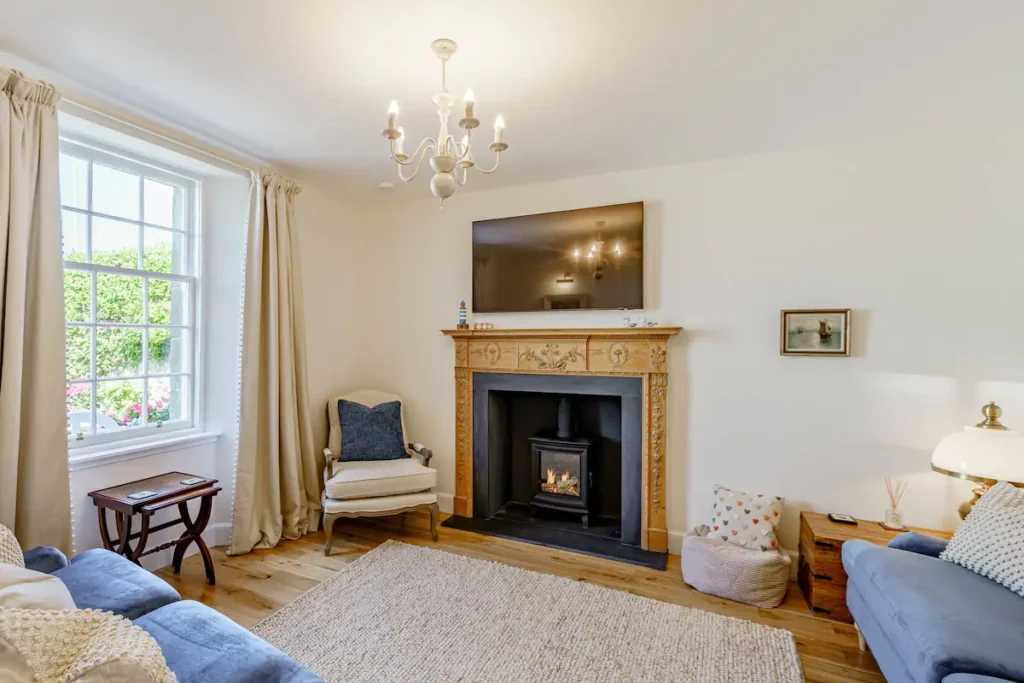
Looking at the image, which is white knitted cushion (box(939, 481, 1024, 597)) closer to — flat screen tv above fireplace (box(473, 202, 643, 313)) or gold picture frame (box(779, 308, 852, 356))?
gold picture frame (box(779, 308, 852, 356))

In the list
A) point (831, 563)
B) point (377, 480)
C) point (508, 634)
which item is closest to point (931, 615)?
A: point (831, 563)

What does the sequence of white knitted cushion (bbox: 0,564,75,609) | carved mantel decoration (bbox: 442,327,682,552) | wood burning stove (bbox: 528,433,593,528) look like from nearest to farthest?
white knitted cushion (bbox: 0,564,75,609), carved mantel decoration (bbox: 442,327,682,552), wood burning stove (bbox: 528,433,593,528)

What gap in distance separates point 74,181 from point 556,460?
3384mm

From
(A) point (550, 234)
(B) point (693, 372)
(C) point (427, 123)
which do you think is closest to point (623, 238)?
(A) point (550, 234)

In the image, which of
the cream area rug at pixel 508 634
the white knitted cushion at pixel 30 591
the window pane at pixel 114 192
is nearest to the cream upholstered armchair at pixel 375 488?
the cream area rug at pixel 508 634

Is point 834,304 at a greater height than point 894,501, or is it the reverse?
point 834,304

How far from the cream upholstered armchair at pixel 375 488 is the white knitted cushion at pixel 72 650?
80.3 inches

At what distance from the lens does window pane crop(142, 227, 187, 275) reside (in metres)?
2.95

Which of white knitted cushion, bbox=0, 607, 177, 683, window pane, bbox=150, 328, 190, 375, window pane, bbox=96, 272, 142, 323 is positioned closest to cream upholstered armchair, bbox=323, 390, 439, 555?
window pane, bbox=150, 328, 190, 375

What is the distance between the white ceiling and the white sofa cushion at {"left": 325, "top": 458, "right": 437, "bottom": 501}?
2086 mm

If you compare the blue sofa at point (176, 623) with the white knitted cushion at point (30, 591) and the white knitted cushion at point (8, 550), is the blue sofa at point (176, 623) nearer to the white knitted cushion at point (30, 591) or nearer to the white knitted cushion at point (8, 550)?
the white knitted cushion at point (8, 550)

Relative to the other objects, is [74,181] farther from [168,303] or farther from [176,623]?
[176,623]

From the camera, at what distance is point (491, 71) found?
6.90 feet

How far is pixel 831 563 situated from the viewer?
2.44 metres
